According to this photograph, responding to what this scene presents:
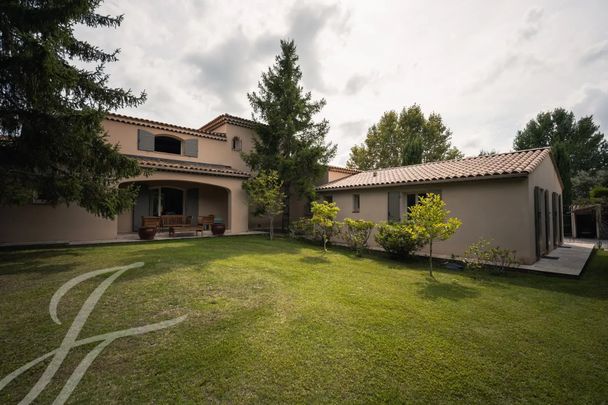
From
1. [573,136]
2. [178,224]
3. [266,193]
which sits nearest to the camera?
[266,193]

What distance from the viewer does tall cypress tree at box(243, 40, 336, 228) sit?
1609 cm

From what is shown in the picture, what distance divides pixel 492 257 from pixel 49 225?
56.6 ft

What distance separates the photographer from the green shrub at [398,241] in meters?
9.70

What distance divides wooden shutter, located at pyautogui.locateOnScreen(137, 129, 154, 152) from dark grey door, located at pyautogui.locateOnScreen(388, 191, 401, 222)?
45.8 feet

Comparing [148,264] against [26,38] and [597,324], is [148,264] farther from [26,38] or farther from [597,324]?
[597,324]

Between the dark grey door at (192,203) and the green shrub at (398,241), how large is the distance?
1160cm

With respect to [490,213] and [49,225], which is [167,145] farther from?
[490,213]

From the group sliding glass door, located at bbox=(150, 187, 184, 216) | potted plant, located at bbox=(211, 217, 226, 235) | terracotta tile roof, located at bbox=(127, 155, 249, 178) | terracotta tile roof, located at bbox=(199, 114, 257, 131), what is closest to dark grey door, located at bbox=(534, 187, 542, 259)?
terracotta tile roof, located at bbox=(127, 155, 249, 178)

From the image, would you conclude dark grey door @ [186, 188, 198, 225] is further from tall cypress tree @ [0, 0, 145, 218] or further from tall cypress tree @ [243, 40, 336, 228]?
tall cypress tree @ [0, 0, 145, 218]

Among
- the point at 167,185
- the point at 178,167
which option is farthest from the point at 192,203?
the point at 178,167

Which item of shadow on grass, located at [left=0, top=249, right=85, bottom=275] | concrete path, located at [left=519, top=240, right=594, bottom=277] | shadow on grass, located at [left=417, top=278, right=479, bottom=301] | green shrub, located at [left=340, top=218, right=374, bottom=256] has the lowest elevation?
shadow on grass, located at [left=417, top=278, right=479, bottom=301]

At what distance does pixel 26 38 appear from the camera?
5.85m

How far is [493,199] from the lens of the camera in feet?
30.7

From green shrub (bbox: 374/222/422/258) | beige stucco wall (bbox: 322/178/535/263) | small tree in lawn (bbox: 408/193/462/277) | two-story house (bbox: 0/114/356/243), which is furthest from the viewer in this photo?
two-story house (bbox: 0/114/356/243)
